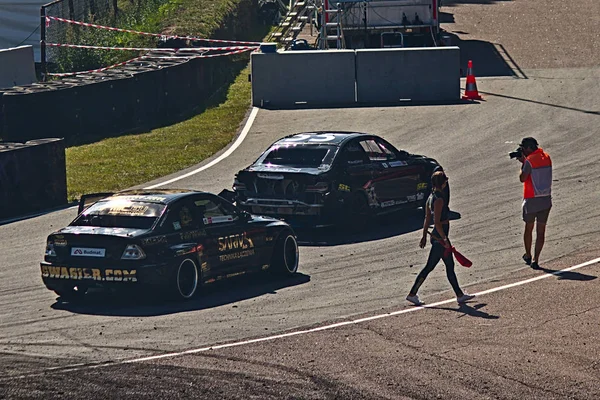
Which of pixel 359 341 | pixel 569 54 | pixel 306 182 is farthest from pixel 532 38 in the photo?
pixel 359 341

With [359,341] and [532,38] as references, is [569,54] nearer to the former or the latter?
[532,38]

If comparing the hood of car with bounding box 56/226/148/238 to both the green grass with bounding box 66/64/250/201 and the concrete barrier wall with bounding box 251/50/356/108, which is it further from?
the concrete barrier wall with bounding box 251/50/356/108

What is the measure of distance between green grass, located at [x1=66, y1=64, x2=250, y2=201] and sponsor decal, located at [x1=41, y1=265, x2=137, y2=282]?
28.4 feet

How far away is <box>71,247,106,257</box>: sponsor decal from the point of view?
12930 mm

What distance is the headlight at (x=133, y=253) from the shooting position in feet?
42.0

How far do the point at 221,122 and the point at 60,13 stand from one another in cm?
1219

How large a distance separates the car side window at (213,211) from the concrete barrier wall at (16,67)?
62.1ft

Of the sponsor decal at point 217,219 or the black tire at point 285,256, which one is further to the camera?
the black tire at point 285,256

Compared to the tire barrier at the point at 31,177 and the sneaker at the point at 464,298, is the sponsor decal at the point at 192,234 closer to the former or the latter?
the sneaker at the point at 464,298

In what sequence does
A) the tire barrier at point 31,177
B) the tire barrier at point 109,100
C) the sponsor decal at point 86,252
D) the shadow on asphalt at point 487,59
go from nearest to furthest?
1. the sponsor decal at point 86,252
2. the tire barrier at point 31,177
3. the tire barrier at point 109,100
4. the shadow on asphalt at point 487,59

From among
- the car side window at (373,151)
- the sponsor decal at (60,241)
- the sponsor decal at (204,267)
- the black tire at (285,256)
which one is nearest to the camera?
the sponsor decal at (60,241)

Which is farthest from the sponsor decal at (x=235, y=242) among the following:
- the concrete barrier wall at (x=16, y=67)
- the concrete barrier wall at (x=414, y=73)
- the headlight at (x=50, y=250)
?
the concrete barrier wall at (x=16, y=67)

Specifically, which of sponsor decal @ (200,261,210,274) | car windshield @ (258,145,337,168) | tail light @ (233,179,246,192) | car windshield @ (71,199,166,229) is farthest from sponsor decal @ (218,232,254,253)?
car windshield @ (258,145,337,168)

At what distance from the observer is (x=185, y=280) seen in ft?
43.7
